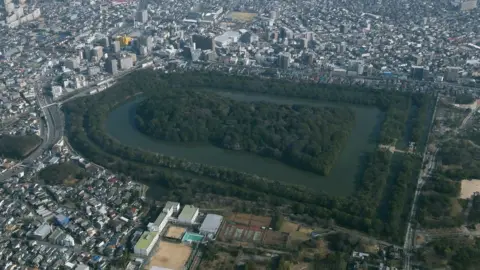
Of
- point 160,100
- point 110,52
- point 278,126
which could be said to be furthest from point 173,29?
point 278,126

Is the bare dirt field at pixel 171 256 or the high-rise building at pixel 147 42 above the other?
the high-rise building at pixel 147 42

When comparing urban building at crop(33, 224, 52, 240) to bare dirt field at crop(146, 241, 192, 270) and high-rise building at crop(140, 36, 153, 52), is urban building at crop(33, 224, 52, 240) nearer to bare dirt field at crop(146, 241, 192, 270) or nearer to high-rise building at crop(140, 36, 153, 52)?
bare dirt field at crop(146, 241, 192, 270)

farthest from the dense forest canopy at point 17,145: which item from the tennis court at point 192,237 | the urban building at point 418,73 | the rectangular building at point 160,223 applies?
the urban building at point 418,73

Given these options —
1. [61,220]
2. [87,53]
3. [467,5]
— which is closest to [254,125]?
[61,220]

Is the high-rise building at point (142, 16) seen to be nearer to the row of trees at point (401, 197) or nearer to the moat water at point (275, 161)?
the moat water at point (275, 161)

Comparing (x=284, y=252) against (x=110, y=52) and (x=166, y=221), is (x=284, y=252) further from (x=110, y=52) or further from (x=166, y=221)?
(x=110, y=52)

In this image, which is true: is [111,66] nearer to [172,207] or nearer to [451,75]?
[172,207]
